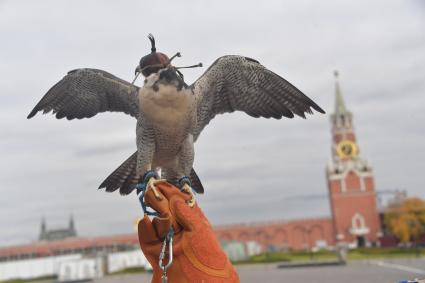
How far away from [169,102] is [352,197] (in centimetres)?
4737

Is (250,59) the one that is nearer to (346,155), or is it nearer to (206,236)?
(206,236)

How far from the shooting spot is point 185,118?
4.32 metres

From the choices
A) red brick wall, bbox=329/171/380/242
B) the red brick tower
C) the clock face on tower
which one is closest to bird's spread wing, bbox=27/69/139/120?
the red brick tower

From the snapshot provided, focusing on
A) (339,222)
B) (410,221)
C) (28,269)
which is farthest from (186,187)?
(339,222)

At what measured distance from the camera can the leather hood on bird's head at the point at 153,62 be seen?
421 cm

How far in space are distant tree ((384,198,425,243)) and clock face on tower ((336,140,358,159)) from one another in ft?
35.7

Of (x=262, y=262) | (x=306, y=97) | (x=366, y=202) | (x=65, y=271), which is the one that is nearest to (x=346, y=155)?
(x=366, y=202)

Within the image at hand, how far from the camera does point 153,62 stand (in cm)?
421

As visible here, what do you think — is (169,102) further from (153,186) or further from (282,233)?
(282,233)

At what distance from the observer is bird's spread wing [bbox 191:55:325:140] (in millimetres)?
4863

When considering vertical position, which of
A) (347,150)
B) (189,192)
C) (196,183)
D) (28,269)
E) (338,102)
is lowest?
(28,269)

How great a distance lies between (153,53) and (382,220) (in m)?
47.9

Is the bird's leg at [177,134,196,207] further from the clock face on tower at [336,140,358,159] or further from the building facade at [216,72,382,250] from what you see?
the clock face on tower at [336,140,358,159]

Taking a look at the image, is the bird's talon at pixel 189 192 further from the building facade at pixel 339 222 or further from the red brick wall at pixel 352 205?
the red brick wall at pixel 352 205
